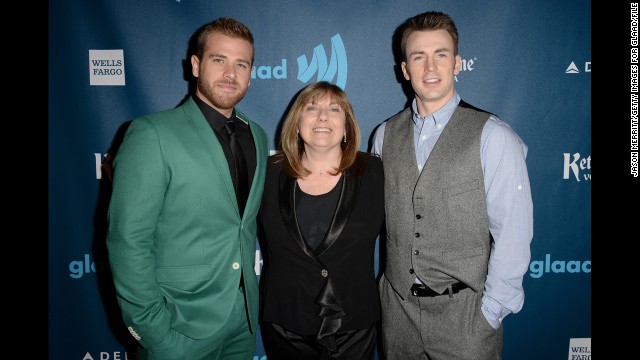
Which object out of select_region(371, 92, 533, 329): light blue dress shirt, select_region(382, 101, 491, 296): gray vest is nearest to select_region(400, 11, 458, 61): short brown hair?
select_region(382, 101, 491, 296): gray vest

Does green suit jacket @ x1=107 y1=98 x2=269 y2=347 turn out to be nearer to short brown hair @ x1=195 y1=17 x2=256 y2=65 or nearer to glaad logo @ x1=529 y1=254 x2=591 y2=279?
short brown hair @ x1=195 y1=17 x2=256 y2=65

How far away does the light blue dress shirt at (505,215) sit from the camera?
5.41ft

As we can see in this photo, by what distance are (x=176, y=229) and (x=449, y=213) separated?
3.97 feet

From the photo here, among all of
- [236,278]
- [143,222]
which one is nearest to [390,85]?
[236,278]

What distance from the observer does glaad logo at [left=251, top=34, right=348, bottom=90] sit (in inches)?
101

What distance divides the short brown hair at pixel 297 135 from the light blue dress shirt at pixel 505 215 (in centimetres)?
66

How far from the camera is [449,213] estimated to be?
5.55 feet

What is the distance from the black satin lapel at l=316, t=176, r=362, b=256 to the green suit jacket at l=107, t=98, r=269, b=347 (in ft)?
1.21

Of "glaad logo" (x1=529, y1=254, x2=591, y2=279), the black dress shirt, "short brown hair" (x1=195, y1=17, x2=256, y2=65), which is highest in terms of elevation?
"short brown hair" (x1=195, y1=17, x2=256, y2=65)

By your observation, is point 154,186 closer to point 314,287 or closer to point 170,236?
point 170,236

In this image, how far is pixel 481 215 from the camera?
5.58 feet

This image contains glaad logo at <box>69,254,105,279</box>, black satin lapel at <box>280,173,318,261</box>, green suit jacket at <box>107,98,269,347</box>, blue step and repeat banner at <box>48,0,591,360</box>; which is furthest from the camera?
glaad logo at <box>69,254,105,279</box>

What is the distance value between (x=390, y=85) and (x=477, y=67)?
608 mm
